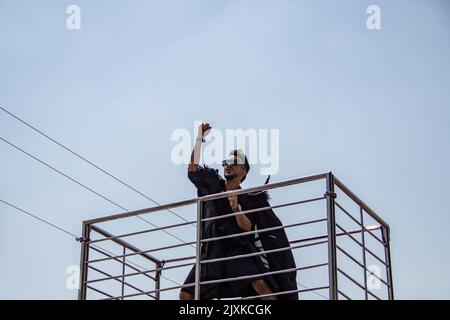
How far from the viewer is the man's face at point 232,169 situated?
9.51 meters

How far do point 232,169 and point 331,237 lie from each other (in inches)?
61.1

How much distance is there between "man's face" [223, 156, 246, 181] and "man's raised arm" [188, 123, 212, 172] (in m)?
0.27

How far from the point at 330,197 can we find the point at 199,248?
125 cm

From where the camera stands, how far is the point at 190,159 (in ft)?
30.9

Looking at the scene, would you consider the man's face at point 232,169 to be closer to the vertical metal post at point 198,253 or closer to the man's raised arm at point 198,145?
the man's raised arm at point 198,145

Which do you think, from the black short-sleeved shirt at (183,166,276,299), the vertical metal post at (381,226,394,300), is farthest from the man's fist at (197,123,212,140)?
the vertical metal post at (381,226,394,300)

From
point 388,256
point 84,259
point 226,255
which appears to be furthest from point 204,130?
point 388,256

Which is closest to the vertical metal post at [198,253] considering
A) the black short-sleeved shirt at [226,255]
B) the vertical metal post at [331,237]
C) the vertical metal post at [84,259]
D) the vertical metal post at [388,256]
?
the black short-sleeved shirt at [226,255]

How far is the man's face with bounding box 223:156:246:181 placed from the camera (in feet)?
31.2

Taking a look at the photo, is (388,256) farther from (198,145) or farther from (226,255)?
(198,145)

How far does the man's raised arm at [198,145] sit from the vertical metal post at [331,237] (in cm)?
137

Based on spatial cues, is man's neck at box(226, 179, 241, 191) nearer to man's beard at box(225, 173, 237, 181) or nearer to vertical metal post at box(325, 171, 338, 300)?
man's beard at box(225, 173, 237, 181)
